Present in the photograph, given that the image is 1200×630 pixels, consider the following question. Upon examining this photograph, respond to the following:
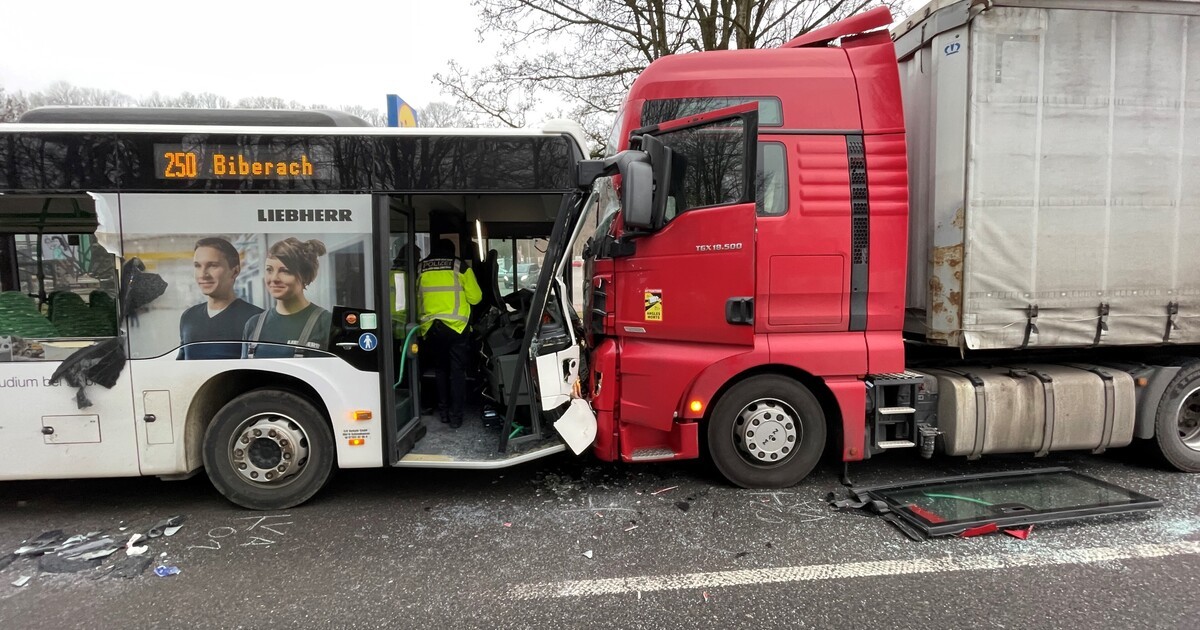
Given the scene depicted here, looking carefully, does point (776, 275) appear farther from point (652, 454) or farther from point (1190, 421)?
point (1190, 421)

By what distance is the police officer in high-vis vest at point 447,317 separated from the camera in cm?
490

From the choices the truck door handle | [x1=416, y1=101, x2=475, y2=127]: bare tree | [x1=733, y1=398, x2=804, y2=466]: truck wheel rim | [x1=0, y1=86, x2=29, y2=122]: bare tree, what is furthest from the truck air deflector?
[x1=0, y1=86, x2=29, y2=122]: bare tree

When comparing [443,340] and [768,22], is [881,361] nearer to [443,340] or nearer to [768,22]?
[443,340]

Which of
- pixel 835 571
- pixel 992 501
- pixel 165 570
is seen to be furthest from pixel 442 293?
pixel 992 501

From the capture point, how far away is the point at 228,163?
3.68m

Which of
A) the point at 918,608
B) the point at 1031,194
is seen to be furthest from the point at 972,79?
the point at 918,608

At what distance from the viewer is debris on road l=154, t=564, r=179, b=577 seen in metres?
3.21

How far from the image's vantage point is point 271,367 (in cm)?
380

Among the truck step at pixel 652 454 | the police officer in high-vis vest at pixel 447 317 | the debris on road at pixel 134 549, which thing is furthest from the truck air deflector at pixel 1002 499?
the debris on road at pixel 134 549

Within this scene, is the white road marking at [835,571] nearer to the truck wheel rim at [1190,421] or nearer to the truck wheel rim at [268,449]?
the truck wheel rim at [1190,421]

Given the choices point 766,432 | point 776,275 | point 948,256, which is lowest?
point 766,432

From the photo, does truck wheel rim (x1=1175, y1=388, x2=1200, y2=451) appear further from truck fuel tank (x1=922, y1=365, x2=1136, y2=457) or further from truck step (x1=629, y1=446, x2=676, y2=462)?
truck step (x1=629, y1=446, x2=676, y2=462)

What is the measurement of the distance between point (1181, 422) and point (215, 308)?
23.4 feet

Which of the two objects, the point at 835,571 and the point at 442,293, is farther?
the point at 442,293
